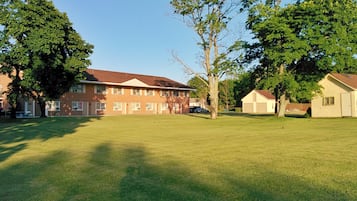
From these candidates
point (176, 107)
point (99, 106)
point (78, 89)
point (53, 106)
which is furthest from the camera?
point (176, 107)

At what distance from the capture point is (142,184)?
6.30 m

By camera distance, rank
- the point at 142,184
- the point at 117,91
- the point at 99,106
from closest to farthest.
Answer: the point at 142,184 → the point at 99,106 → the point at 117,91

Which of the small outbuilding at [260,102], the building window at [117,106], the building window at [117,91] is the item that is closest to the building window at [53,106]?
the building window at [117,106]

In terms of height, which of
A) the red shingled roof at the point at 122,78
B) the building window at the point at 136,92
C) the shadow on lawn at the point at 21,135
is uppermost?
the red shingled roof at the point at 122,78

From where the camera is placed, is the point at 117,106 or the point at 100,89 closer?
the point at 100,89

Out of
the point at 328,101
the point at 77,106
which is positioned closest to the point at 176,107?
the point at 77,106

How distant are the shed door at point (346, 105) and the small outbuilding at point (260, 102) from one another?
3535cm

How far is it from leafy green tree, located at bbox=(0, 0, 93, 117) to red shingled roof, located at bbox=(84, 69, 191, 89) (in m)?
14.8

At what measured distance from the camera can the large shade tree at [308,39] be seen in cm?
2952

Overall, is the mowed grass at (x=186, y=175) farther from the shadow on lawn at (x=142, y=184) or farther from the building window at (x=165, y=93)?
the building window at (x=165, y=93)

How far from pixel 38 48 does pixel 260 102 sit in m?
51.1

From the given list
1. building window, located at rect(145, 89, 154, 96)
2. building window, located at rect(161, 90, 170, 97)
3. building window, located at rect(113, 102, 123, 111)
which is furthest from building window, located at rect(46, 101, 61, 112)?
building window, located at rect(161, 90, 170, 97)

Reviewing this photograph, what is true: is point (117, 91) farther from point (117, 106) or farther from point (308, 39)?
point (308, 39)

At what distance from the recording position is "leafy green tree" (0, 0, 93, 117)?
106ft
